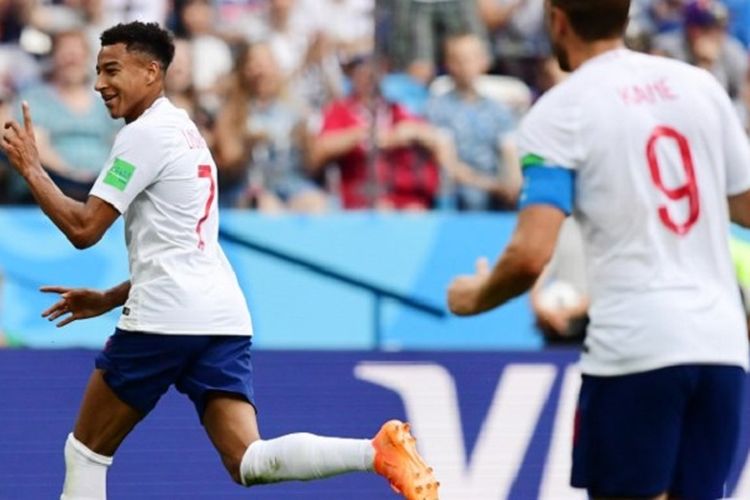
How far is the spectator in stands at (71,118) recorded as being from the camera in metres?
9.86

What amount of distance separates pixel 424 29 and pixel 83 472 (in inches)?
216

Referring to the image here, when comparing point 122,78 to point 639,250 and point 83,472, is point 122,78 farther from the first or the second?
point 639,250

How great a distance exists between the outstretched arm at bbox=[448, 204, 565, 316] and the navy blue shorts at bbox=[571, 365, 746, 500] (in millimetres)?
322

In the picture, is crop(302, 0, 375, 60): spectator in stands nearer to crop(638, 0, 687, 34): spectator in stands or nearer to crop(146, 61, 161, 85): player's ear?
crop(638, 0, 687, 34): spectator in stands

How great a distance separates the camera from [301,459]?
5.88m

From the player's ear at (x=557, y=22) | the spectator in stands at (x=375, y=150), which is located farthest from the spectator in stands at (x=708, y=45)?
the player's ear at (x=557, y=22)

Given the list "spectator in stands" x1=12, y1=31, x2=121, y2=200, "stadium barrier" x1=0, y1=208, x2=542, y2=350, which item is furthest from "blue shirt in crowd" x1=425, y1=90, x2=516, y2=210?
"spectator in stands" x1=12, y1=31, x2=121, y2=200

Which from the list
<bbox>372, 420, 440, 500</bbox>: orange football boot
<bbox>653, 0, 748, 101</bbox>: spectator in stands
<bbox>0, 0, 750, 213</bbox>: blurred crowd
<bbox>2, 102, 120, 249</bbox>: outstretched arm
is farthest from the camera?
<bbox>653, 0, 748, 101</bbox>: spectator in stands

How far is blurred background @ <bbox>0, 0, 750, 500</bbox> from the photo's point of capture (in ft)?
32.0

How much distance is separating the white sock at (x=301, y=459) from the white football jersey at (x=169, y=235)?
450 mm

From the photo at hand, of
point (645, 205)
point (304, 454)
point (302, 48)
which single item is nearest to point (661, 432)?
point (645, 205)

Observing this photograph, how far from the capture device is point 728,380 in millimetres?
4164

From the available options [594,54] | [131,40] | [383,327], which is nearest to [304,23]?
[383,327]

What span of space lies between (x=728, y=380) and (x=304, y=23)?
7094 millimetres
